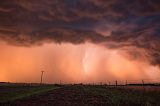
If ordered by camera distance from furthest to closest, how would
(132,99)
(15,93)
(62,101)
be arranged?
1. (15,93)
2. (132,99)
3. (62,101)

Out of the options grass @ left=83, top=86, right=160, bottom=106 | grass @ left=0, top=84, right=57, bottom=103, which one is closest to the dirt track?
grass @ left=83, top=86, right=160, bottom=106

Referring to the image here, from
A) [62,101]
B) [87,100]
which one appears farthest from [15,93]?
[87,100]

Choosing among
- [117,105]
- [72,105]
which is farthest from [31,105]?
[117,105]

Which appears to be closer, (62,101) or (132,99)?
(62,101)

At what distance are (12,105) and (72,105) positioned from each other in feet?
20.9

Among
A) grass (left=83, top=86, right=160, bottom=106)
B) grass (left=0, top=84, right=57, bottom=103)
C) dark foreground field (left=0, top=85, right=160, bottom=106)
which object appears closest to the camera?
dark foreground field (left=0, top=85, right=160, bottom=106)

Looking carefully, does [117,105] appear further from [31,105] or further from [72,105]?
[31,105]

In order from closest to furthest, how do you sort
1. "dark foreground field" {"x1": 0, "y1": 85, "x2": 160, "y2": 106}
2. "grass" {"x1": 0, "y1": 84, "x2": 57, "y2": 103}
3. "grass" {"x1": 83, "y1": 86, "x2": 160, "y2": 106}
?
"dark foreground field" {"x1": 0, "y1": 85, "x2": 160, "y2": 106} < "grass" {"x1": 83, "y1": 86, "x2": 160, "y2": 106} < "grass" {"x1": 0, "y1": 84, "x2": 57, "y2": 103}

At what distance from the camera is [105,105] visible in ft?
75.3

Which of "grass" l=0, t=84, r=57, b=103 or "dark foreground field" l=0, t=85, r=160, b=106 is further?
"grass" l=0, t=84, r=57, b=103

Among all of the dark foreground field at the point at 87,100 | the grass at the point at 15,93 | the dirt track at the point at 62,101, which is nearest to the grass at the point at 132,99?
the dark foreground field at the point at 87,100

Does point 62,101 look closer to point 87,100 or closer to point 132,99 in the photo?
point 87,100

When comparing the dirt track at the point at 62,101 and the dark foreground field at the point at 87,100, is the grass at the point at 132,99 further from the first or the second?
the dirt track at the point at 62,101

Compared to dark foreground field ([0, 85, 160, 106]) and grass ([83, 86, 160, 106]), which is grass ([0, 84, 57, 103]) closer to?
dark foreground field ([0, 85, 160, 106])
